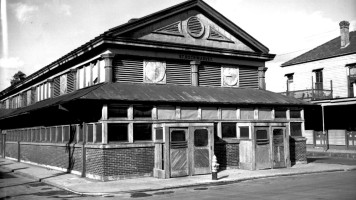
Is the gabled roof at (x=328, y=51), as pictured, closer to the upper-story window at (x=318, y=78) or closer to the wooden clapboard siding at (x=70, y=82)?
the upper-story window at (x=318, y=78)

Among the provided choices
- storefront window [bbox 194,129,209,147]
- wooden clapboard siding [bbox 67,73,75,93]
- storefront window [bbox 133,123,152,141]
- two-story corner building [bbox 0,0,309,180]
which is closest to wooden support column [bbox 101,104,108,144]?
two-story corner building [bbox 0,0,309,180]

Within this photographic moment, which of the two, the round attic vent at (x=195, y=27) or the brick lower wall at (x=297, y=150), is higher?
the round attic vent at (x=195, y=27)

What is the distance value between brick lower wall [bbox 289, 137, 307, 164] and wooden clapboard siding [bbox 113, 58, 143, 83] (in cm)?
946

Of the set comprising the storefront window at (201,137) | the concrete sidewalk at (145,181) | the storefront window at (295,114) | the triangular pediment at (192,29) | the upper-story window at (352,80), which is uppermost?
the triangular pediment at (192,29)

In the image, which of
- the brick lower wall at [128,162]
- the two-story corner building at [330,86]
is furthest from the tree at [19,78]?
the two-story corner building at [330,86]

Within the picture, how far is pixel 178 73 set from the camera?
66.4 ft

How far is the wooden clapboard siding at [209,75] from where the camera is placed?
21.0 m

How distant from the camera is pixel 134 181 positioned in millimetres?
15578

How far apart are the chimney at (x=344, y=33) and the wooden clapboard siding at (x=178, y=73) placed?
74.4 feet

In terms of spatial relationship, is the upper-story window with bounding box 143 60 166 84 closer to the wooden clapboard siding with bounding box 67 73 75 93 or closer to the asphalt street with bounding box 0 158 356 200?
the wooden clapboard siding with bounding box 67 73 75 93

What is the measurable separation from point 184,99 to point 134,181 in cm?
480

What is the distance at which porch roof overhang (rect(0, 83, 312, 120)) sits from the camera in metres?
16.6

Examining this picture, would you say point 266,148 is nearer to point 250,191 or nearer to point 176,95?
point 176,95

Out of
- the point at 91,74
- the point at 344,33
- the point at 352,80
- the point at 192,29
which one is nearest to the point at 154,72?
the point at 91,74
